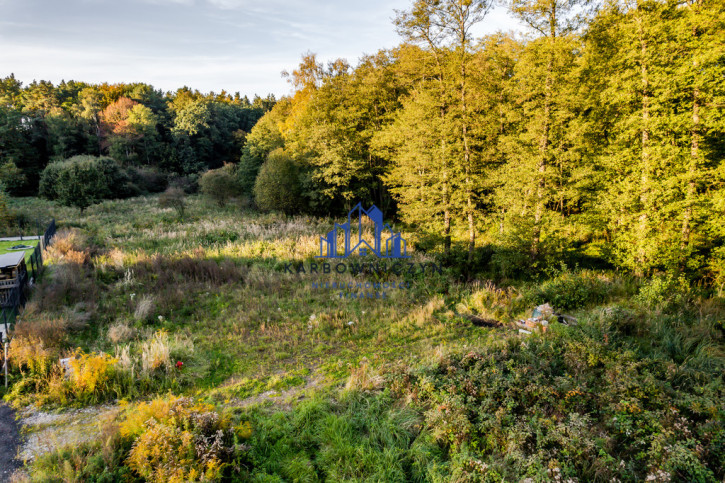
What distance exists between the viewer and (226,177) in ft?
82.7

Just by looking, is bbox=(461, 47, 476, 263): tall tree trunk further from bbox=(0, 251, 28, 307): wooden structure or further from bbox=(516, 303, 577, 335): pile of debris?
bbox=(0, 251, 28, 307): wooden structure

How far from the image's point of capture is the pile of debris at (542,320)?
750 centimetres

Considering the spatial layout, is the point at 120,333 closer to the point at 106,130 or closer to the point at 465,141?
the point at 465,141

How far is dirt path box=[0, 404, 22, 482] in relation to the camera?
12.5 feet

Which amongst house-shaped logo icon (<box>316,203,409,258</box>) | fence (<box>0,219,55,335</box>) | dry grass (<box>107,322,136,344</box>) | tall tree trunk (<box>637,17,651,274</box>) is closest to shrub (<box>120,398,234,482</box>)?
dry grass (<box>107,322,136,344</box>)

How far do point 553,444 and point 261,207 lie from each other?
2193 centimetres

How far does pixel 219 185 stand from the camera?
82.2ft

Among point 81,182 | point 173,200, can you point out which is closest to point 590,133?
point 173,200

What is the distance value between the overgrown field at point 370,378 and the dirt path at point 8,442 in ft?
1.14

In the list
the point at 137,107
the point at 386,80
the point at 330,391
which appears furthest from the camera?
the point at 137,107

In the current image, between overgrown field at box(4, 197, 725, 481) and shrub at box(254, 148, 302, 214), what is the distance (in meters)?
11.8

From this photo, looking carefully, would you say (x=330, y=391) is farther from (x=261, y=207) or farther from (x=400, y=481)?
(x=261, y=207)

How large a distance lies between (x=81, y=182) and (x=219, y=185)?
11.2 metres

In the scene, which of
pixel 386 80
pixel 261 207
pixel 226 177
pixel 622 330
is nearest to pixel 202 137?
pixel 226 177
